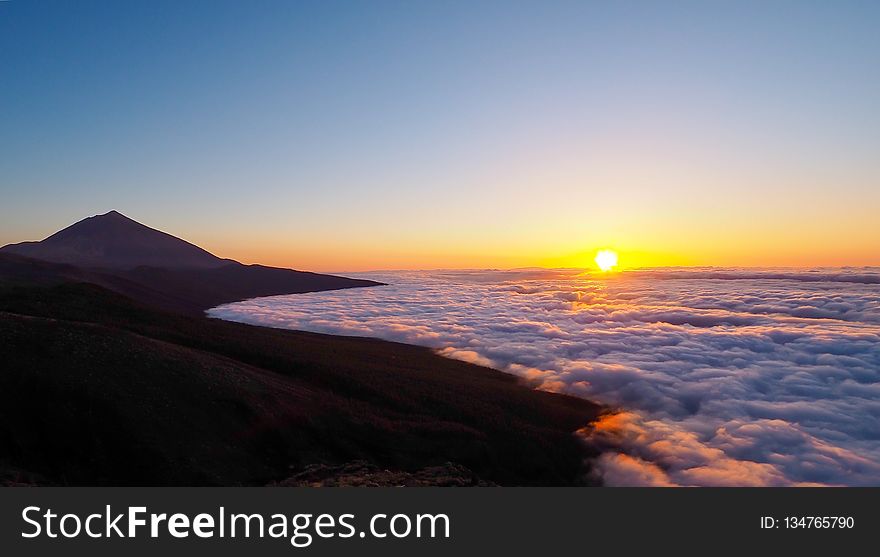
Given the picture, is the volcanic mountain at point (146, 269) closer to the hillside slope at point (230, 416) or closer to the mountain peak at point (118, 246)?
the mountain peak at point (118, 246)

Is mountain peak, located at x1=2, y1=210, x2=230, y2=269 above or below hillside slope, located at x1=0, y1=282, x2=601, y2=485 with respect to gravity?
above

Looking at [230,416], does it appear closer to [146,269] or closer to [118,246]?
[146,269]

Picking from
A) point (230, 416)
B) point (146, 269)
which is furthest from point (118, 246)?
point (230, 416)

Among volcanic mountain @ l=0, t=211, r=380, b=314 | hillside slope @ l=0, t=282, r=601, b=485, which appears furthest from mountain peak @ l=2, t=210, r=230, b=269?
hillside slope @ l=0, t=282, r=601, b=485

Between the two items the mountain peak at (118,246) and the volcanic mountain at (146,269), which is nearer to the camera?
the volcanic mountain at (146,269)

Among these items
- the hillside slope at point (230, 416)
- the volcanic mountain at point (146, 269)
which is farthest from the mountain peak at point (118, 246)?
the hillside slope at point (230, 416)

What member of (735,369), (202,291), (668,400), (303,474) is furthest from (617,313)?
(202,291)

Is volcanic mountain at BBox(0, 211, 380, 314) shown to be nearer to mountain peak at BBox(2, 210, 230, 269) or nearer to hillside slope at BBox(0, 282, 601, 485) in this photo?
mountain peak at BBox(2, 210, 230, 269)

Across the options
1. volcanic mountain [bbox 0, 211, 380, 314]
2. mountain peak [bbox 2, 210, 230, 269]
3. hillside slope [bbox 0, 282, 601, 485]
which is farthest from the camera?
mountain peak [bbox 2, 210, 230, 269]
